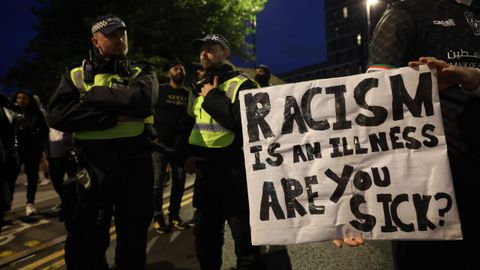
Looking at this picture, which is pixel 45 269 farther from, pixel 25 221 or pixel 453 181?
pixel 453 181

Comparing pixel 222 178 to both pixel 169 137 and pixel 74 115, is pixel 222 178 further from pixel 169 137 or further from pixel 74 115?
pixel 169 137

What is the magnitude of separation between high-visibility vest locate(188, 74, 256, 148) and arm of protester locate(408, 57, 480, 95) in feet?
4.91

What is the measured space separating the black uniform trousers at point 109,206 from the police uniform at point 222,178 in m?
0.44

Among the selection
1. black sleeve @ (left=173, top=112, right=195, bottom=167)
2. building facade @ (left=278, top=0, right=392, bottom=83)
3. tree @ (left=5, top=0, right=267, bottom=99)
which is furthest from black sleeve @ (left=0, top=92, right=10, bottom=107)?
building facade @ (left=278, top=0, right=392, bottom=83)

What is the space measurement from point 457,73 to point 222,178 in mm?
1745

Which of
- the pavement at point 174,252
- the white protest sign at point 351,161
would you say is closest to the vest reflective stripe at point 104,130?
the white protest sign at point 351,161

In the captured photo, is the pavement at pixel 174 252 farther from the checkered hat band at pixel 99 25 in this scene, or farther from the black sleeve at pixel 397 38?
the checkered hat band at pixel 99 25

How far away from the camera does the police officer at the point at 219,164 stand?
8.92 feet

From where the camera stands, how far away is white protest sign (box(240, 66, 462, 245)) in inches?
58.7

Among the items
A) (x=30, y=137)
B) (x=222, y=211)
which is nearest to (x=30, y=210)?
(x=30, y=137)

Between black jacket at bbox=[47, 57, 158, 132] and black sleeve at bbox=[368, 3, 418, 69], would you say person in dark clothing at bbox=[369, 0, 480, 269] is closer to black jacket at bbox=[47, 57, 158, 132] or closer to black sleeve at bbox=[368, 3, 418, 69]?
black sleeve at bbox=[368, 3, 418, 69]

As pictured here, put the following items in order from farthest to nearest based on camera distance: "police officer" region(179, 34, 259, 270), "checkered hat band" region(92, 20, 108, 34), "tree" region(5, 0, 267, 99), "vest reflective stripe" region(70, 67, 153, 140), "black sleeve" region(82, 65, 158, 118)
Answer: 1. "tree" region(5, 0, 267, 99)
2. "police officer" region(179, 34, 259, 270)
3. "checkered hat band" region(92, 20, 108, 34)
4. "vest reflective stripe" region(70, 67, 153, 140)
5. "black sleeve" region(82, 65, 158, 118)

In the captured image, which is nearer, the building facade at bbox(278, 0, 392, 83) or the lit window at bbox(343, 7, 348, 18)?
the building facade at bbox(278, 0, 392, 83)

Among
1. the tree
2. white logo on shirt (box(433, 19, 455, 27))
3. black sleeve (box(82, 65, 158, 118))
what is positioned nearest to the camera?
white logo on shirt (box(433, 19, 455, 27))
